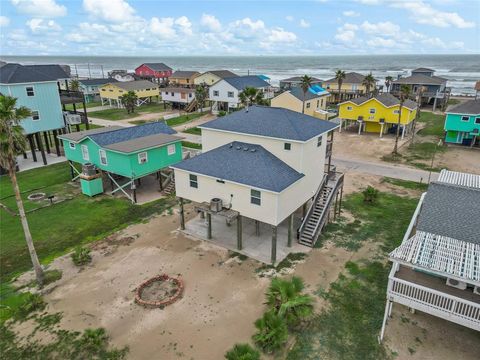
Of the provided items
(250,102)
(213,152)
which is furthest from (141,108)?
(213,152)

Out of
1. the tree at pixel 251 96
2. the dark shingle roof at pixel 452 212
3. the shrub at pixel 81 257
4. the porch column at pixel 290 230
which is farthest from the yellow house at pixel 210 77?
the dark shingle roof at pixel 452 212

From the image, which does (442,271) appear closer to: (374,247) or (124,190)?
(374,247)

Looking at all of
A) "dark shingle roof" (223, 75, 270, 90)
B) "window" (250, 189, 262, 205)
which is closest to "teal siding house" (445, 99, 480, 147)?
"window" (250, 189, 262, 205)

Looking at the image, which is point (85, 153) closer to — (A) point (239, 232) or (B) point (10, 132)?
(B) point (10, 132)

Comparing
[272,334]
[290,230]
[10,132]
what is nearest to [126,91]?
[10,132]

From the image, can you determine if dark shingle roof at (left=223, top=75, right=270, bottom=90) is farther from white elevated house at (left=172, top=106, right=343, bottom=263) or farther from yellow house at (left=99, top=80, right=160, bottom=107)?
white elevated house at (left=172, top=106, right=343, bottom=263)

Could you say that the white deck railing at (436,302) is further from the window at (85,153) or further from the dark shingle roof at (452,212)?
the window at (85,153)
